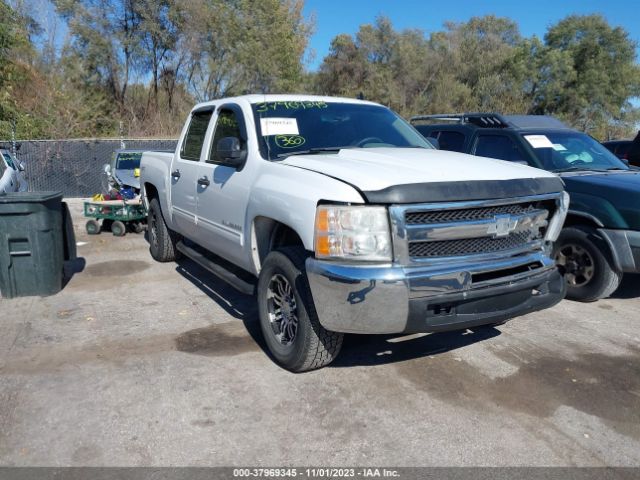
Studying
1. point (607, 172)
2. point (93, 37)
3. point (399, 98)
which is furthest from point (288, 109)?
point (399, 98)

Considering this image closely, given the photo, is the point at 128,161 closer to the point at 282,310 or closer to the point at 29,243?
the point at 29,243

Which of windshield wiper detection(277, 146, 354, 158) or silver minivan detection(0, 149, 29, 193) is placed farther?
silver minivan detection(0, 149, 29, 193)

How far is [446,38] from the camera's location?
4144cm

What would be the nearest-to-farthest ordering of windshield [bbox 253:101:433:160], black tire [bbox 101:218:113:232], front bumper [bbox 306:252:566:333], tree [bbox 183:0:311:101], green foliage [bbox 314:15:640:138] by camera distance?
front bumper [bbox 306:252:566:333]
windshield [bbox 253:101:433:160]
black tire [bbox 101:218:113:232]
tree [bbox 183:0:311:101]
green foliage [bbox 314:15:640:138]

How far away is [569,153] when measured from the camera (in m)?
6.73

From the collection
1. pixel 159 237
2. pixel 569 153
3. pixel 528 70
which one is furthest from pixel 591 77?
pixel 159 237

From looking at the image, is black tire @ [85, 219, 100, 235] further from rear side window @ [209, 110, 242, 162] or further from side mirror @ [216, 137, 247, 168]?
side mirror @ [216, 137, 247, 168]

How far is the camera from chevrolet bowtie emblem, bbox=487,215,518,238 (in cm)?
364

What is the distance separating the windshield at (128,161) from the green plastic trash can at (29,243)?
22.8 feet

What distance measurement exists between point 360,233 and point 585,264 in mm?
3656

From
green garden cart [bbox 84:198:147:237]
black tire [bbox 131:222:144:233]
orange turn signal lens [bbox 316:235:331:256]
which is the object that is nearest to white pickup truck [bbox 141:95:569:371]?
orange turn signal lens [bbox 316:235:331:256]

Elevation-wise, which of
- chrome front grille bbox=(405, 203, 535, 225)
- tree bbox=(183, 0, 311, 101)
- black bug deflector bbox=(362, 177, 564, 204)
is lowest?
chrome front grille bbox=(405, 203, 535, 225)

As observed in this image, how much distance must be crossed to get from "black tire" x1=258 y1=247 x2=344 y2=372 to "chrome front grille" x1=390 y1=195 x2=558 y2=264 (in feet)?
2.36

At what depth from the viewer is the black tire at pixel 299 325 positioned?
144 inches
